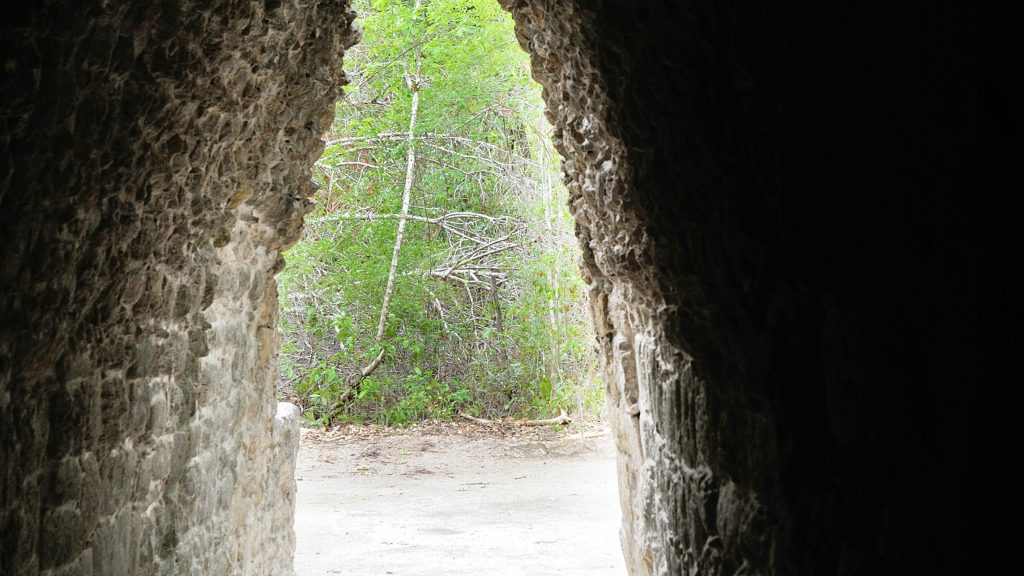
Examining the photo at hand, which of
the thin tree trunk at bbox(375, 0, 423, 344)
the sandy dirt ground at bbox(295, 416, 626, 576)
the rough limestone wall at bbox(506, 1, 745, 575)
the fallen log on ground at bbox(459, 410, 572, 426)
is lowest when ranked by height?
the sandy dirt ground at bbox(295, 416, 626, 576)

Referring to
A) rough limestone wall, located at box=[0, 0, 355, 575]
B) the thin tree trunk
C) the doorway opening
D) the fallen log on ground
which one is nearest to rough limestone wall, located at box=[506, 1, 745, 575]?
rough limestone wall, located at box=[0, 0, 355, 575]

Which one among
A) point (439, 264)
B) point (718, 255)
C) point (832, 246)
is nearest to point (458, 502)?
point (439, 264)

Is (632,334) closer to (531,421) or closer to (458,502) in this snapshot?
(458,502)

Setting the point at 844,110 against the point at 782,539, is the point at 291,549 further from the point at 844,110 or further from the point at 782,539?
the point at 844,110

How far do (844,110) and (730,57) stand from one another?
0.82ft

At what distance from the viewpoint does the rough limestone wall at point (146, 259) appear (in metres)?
1.81

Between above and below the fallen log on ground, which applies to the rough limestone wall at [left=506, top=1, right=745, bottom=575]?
above

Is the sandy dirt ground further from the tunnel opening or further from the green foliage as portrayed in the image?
the tunnel opening

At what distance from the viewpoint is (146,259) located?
2.36m

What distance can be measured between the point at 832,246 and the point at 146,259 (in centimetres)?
165

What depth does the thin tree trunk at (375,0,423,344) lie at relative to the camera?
955cm

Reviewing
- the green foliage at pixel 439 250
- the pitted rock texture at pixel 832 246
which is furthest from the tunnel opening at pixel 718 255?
the green foliage at pixel 439 250

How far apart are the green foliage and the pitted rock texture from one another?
7237 mm

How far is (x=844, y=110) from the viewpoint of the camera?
180 centimetres
